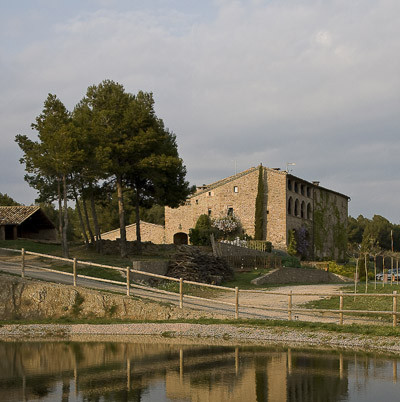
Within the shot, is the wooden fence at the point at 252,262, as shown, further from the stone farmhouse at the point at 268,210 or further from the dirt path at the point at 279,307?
the stone farmhouse at the point at 268,210

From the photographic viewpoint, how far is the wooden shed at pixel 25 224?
1775 inches

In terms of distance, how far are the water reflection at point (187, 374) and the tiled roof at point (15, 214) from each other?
29.9m

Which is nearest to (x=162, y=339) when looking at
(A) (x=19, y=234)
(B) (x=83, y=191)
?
(B) (x=83, y=191)

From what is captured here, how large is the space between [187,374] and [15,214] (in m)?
36.9

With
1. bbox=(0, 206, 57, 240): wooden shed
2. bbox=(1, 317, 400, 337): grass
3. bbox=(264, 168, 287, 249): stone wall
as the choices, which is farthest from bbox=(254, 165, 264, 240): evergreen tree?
bbox=(1, 317, 400, 337): grass

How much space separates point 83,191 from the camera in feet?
137

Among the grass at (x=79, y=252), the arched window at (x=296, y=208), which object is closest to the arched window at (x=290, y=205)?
the arched window at (x=296, y=208)

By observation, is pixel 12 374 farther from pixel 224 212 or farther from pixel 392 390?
pixel 224 212

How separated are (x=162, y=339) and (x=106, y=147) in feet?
70.4

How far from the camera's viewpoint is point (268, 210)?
178ft

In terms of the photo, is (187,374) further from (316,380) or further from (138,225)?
(138,225)

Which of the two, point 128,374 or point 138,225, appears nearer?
point 128,374

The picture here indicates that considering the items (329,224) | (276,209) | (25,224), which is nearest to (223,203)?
(276,209)

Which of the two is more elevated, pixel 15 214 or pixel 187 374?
pixel 15 214
